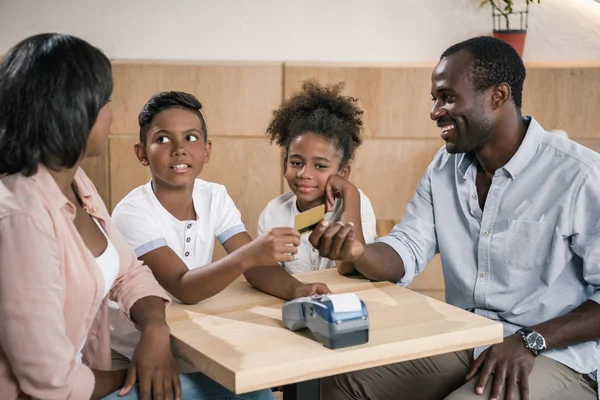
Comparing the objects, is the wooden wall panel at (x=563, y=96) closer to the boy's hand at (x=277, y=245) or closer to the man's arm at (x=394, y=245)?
the man's arm at (x=394, y=245)

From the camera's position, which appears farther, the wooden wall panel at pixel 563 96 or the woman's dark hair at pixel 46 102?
the wooden wall panel at pixel 563 96

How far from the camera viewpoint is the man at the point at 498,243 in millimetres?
2045

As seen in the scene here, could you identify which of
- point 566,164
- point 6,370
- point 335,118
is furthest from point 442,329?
point 335,118

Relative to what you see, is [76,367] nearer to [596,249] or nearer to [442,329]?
[442,329]

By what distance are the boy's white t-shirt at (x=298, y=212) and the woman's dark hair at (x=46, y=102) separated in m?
1.10

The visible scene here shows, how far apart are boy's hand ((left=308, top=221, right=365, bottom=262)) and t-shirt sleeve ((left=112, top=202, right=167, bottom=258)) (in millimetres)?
406

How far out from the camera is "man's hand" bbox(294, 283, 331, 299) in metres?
1.92

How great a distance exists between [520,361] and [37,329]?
115 centimetres

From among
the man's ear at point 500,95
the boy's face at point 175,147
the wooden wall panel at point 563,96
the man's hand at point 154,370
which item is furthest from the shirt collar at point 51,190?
the wooden wall panel at point 563,96

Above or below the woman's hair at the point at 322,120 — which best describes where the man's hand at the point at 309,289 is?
below

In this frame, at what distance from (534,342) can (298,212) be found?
93 centimetres

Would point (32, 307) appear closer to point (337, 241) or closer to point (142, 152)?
point (337, 241)

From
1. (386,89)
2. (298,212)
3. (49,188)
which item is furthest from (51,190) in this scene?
(386,89)

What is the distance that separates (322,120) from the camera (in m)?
2.73
